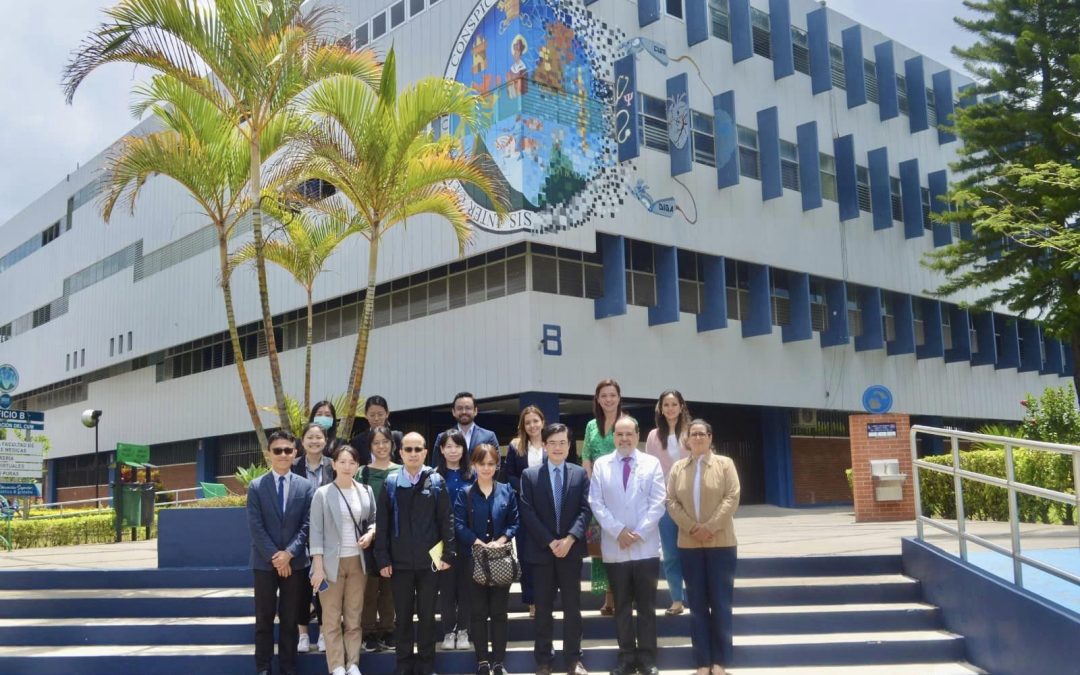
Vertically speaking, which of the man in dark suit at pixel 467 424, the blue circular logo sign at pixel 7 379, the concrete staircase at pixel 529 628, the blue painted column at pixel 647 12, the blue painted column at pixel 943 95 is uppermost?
the blue painted column at pixel 943 95

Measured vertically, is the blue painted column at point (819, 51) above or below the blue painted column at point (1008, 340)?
above

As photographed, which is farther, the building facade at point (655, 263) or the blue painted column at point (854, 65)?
the blue painted column at point (854, 65)

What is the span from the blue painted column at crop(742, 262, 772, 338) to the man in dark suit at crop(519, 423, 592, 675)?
16.1 meters

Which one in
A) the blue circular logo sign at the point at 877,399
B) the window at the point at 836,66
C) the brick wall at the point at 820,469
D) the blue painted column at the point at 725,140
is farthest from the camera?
the window at the point at 836,66

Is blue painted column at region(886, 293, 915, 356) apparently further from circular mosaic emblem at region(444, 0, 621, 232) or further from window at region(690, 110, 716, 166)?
circular mosaic emblem at region(444, 0, 621, 232)

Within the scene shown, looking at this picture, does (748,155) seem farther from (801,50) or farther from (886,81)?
(886,81)

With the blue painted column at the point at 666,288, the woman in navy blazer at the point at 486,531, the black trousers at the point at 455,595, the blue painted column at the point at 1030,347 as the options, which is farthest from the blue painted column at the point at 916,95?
the black trousers at the point at 455,595

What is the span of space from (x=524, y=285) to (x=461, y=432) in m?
10.9

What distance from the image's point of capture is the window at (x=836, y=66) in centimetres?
2625

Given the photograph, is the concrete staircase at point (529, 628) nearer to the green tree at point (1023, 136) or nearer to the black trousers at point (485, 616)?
the black trousers at point (485, 616)

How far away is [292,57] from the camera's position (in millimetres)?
10930

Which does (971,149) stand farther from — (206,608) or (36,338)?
(36,338)

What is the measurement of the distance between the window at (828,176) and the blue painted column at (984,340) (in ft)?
23.8

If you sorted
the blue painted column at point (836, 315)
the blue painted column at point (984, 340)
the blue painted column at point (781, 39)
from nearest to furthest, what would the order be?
the blue painted column at point (781, 39) < the blue painted column at point (836, 315) < the blue painted column at point (984, 340)
